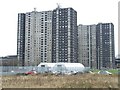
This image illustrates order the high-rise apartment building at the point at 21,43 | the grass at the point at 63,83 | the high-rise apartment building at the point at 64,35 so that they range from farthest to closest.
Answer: the high-rise apartment building at the point at 21,43 → the high-rise apartment building at the point at 64,35 → the grass at the point at 63,83

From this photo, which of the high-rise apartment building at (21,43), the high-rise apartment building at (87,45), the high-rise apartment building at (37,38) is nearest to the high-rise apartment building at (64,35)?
the high-rise apartment building at (37,38)

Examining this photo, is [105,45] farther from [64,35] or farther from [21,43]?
[21,43]

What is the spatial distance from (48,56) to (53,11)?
2010 centimetres

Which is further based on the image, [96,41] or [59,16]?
[96,41]

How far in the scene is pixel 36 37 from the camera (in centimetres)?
10744

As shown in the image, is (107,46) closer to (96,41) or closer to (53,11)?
(96,41)

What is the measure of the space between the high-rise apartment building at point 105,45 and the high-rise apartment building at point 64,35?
45.0ft

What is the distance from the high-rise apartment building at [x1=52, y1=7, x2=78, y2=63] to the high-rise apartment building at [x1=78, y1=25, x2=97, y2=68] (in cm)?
519

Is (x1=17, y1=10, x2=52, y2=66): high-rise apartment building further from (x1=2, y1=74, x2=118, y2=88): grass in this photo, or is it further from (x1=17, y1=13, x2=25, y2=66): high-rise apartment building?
(x1=2, y1=74, x2=118, y2=88): grass

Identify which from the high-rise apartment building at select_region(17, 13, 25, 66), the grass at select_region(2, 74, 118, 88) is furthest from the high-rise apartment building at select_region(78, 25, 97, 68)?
the grass at select_region(2, 74, 118, 88)

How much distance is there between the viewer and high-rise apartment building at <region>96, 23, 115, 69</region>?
113 meters

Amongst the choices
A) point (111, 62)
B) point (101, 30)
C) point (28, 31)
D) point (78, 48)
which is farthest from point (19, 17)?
point (111, 62)

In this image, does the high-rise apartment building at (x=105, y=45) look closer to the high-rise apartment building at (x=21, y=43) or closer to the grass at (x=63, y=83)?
the high-rise apartment building at (x=21, y=43)

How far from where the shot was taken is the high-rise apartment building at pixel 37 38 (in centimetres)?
10325
